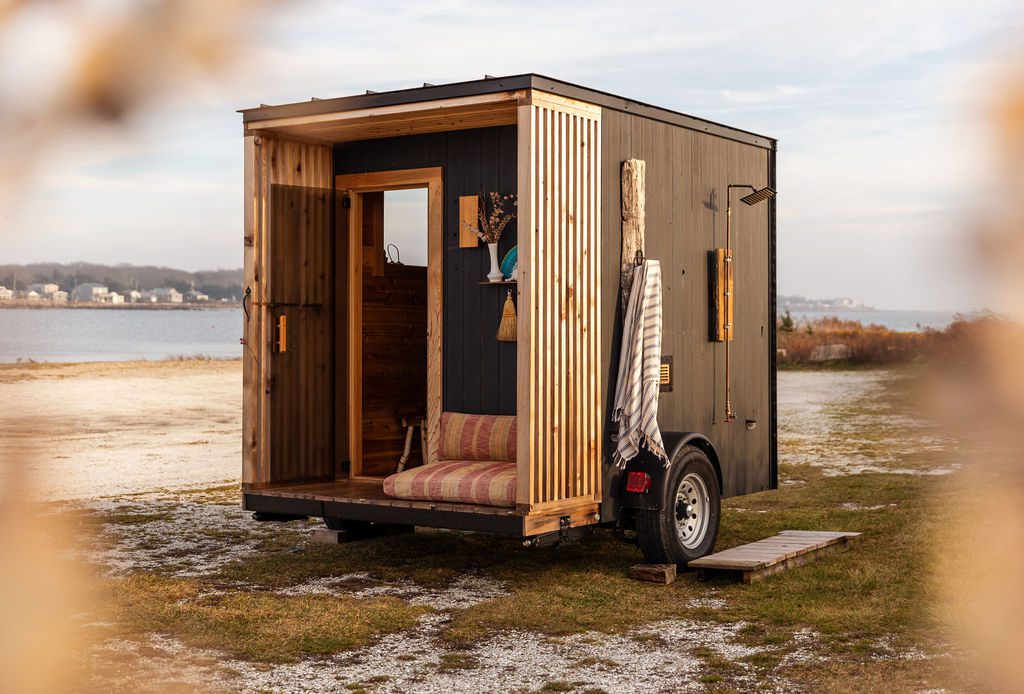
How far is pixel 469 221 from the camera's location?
7.84 meters

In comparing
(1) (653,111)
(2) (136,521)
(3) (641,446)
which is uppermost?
(1) (653,111)

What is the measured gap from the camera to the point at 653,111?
7395 millimetres

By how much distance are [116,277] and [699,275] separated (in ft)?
23.4

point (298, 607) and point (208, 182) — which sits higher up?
point (208, 182)

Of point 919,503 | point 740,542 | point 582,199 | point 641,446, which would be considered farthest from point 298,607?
point 919,503

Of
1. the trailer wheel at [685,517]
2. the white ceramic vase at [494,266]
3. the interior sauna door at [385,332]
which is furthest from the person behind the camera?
the interior sauna door at [385,332]

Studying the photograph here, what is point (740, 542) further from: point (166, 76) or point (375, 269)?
point (166, 76)

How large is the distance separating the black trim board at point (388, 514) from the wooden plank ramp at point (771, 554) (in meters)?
1.22

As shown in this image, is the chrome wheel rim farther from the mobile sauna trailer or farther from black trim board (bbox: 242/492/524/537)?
black trim board (bbox: 242/492/524/537)

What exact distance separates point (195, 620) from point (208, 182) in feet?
17.2

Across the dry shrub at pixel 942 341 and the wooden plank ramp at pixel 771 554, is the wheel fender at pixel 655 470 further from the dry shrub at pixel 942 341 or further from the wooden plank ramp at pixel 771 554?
the dry shrub at pixel 942 341

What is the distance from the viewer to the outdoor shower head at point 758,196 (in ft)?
26.6

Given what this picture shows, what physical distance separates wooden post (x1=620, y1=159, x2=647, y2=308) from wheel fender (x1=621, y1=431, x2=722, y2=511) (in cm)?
86

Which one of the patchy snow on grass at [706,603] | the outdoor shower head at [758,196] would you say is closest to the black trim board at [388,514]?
the patchy snow on grass at [706,603]
